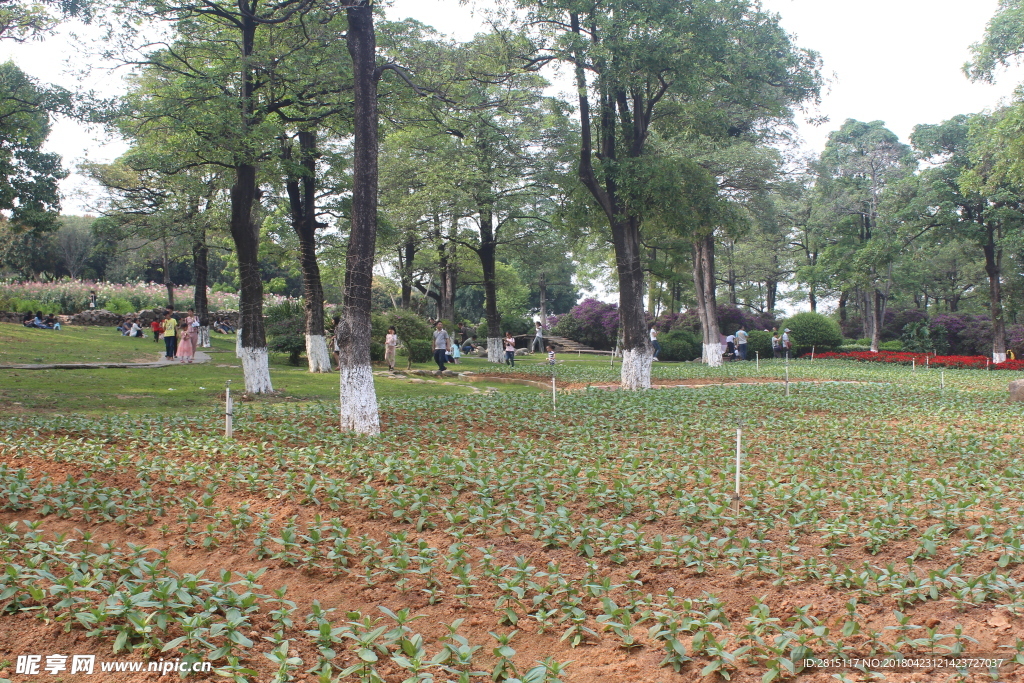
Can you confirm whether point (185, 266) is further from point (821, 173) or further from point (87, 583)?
point (87, 583)

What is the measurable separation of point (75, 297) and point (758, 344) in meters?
34.8

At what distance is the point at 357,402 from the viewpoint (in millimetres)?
9742

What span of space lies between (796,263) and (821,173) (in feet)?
52.6

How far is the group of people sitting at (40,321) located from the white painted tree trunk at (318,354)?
1533 centimetres

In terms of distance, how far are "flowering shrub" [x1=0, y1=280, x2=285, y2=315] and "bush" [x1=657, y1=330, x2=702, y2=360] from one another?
2228 cm

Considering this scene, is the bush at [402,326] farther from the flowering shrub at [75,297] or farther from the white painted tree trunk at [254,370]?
the flowering shrub at [75,297]

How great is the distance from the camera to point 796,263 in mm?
44844

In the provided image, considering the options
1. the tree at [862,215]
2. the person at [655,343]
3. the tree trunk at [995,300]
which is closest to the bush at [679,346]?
the person at [655,343]

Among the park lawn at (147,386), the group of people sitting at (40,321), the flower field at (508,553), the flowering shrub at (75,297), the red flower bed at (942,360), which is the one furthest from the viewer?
the flowering shrub at (75,297)

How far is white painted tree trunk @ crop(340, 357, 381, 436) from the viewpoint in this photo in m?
9.72

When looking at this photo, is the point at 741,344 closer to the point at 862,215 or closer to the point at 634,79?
the point at 862,215

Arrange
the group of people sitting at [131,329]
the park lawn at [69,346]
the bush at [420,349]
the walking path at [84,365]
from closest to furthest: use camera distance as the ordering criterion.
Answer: the walking path at [84,365] → the park lawn at [69,346] → the bush at [420,349] → the group of people sitting at [131,329]

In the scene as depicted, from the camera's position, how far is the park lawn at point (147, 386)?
1252 centimetres

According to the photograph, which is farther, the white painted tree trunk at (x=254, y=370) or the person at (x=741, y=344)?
the person at (x=741, y=344)
